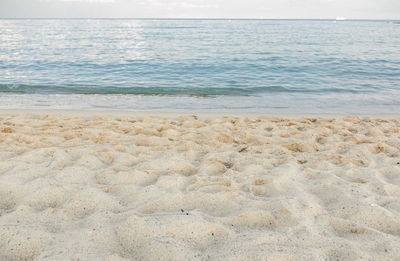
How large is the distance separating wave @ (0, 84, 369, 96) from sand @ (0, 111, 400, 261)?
4.71m

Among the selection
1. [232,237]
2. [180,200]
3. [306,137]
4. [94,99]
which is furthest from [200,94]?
[232,237]

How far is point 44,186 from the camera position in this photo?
285cm

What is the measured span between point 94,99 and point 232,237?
7612 millimetres

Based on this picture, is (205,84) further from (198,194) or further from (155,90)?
(198,194)

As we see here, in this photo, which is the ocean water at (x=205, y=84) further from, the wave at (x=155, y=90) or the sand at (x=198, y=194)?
the sand at (x=198, y=194)

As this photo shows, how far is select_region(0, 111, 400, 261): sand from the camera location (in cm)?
201

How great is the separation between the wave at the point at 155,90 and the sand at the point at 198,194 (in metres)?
4.71

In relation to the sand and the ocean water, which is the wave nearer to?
the ocean water

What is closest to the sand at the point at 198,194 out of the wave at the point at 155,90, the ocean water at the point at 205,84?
the ocean water at the point at 205,84

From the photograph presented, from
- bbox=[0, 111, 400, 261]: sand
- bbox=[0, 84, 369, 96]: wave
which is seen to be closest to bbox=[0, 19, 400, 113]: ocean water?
bbox=[0, 84, 369, 96]: wave

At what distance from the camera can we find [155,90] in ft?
32.4

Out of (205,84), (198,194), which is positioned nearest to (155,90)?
(205,84)

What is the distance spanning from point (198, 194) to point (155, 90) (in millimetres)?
7547

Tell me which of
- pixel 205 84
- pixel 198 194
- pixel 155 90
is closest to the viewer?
pixel 198 194
